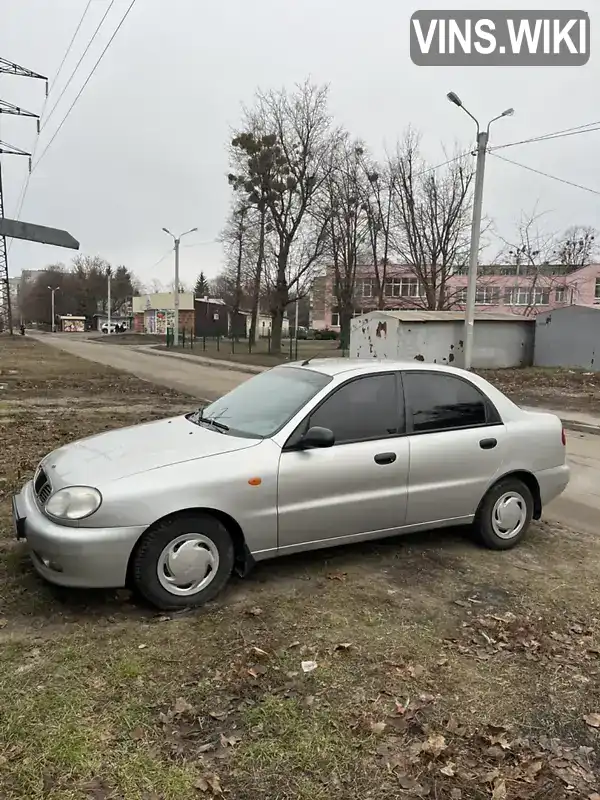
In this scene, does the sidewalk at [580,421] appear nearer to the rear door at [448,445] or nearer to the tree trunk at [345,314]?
the rear door at [448,445]

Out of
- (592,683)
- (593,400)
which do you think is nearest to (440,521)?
A: (592,683)

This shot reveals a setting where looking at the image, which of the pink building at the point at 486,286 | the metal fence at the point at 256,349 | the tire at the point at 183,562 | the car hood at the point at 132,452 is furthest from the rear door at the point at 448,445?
the pink building at the point at 486,286

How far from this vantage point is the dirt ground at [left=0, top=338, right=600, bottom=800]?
7.87 ft

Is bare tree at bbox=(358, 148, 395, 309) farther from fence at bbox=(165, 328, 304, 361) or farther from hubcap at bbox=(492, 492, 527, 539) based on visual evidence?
hubcap at bbox=(492, 492, 527, 539)

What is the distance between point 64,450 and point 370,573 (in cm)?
230

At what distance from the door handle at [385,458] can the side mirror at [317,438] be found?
1.37ft

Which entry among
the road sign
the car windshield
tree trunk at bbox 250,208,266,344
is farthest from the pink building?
the car windshield

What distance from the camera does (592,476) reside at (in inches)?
316

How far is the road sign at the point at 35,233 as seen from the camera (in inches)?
424

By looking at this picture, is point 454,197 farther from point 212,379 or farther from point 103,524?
point 103,524

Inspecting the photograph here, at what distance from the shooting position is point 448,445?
181 inches

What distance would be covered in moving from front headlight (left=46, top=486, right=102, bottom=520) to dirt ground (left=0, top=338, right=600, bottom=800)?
62cm

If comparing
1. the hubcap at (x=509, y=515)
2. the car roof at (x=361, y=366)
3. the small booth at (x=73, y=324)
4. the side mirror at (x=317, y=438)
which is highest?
the small booth at (x=73, y=324)

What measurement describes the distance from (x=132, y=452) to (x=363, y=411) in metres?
1.61
